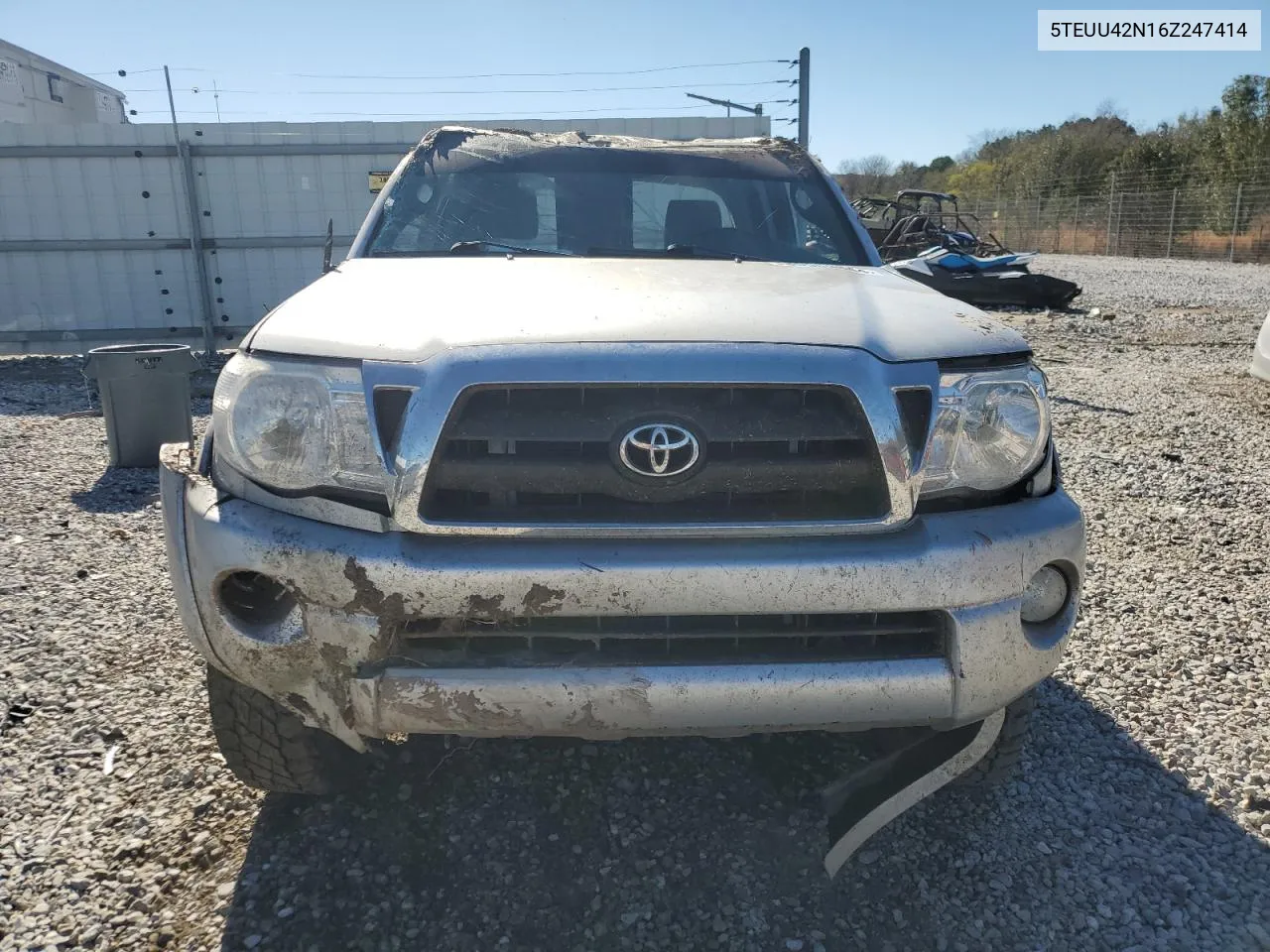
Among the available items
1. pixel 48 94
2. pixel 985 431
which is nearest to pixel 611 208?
pixel 985 431

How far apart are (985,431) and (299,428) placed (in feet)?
5.03

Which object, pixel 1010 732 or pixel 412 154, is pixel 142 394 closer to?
pixel 412 154

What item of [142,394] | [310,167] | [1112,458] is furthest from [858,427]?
[310,167]

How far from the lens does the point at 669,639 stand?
1.92 meters

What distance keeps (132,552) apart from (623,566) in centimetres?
368

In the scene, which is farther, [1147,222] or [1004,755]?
[1147,222]

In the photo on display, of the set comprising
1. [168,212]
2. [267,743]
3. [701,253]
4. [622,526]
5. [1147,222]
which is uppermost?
[1147,222]

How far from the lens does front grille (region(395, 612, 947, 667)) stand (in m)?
1.90

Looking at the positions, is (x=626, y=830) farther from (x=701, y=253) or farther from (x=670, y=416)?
(x=701, y=253)

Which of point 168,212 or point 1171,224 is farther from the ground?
point 1171,224

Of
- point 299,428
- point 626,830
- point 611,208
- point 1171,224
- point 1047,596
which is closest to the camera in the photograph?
point 299,428

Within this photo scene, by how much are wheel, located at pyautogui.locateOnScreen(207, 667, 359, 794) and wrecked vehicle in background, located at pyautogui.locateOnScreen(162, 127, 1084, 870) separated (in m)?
0.14

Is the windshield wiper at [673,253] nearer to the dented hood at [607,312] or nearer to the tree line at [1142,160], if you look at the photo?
the dented hood at [607,312]

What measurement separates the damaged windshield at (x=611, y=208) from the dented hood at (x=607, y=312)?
449 millimetres
